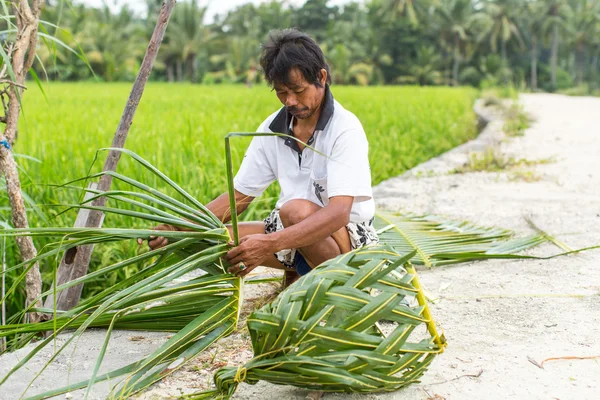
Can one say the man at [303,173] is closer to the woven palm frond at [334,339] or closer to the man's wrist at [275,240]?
the man's wrist at [275,240]

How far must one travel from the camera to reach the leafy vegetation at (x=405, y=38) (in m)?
30.4

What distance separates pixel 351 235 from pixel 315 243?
7.2 inches

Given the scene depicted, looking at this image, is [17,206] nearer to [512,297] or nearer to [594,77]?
[512,297]

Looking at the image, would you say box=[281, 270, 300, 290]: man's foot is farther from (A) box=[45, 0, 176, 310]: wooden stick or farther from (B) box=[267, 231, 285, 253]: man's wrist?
(A) box=[45, 0, 176, 310]: wooden stick

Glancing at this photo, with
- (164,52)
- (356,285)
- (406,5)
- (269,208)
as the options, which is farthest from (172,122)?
(406,5)

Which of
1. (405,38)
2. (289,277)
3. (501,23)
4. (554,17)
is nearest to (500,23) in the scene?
(501,23)

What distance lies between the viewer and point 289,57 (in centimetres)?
194

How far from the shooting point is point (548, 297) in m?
2.29

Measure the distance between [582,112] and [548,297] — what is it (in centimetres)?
934

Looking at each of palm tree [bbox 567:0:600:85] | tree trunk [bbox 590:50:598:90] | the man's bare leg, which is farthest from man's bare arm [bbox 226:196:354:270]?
tree trunk [bbox 590:50:598:90]

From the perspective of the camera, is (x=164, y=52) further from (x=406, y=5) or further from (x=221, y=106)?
(x=221, y=106)

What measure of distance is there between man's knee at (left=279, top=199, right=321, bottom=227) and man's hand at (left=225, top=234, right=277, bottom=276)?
0.86 feet

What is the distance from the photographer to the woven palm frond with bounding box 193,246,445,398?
1.44m

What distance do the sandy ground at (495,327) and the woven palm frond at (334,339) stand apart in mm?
115
